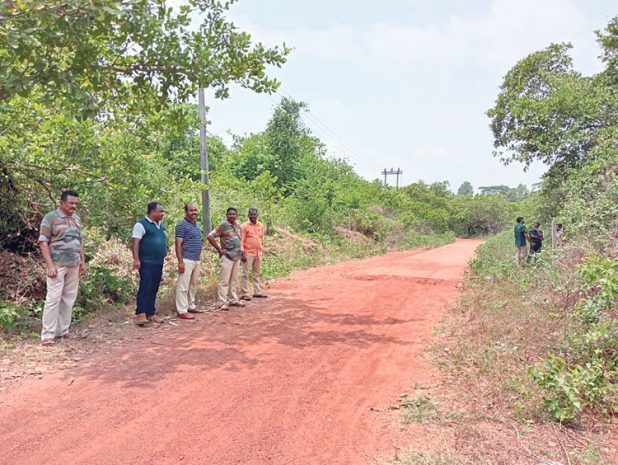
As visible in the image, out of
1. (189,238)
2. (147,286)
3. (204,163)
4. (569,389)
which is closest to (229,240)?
(189,238)

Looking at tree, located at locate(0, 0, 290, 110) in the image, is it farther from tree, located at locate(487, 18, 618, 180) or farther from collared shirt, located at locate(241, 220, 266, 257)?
tree, located at locate(487, 18, 618, 180)

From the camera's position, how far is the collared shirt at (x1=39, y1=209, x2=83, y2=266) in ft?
18.4

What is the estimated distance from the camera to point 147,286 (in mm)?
6461

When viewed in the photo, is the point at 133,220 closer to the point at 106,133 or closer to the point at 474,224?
the point at 106,133

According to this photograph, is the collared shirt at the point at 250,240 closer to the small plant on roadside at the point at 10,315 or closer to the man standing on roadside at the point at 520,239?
the small plant on roadside at the point at 10,315

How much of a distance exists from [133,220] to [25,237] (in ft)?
5.22

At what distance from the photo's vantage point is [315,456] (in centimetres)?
315

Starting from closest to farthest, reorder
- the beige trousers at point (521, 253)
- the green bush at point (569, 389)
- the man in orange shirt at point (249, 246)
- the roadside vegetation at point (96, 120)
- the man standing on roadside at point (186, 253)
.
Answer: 1. the green bush at point (569, 389)
2. the roadside vegetation at point (96, 120)
3. the man standing on roadside at point (186, 253)
4. the man in orange shirt at point (249, 246)
5. the beige trousers at point (521, 253)

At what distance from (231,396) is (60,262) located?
9.75ft

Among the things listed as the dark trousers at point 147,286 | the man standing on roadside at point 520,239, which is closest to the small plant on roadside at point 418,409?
the dark trousers at point 147,286

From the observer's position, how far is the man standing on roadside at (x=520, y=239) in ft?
41.8

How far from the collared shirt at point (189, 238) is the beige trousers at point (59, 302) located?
5.17 ft

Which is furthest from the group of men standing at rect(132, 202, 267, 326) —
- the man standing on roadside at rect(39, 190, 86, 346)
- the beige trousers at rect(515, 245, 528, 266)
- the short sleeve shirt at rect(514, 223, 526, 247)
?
the beige trousers at rect(515, 245, 528, 266)

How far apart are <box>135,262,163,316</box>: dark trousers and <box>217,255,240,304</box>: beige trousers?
138 centimetres
